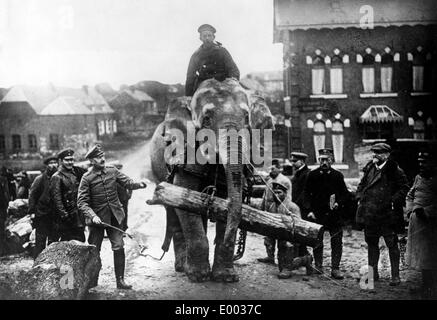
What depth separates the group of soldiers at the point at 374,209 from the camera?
6102mm

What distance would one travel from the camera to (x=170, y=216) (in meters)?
7.77

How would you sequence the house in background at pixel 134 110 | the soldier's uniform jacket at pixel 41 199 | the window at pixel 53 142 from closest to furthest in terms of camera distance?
the soldier's uniform jacket at pixel 41 199, the window at pixel 53 142, the house in background at pixel 134 110

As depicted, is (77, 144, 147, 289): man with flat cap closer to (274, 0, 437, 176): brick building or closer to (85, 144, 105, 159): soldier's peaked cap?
(85, 144, 105, 159): soldier's peaked cap

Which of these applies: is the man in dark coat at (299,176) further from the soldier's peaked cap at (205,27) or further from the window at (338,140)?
the window at (338,140)

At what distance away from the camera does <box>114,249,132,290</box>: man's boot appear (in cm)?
626

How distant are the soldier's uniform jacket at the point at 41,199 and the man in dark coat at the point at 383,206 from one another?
17.1 ft

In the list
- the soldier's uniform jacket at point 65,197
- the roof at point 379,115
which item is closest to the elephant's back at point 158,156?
the soldier's uniform jacket at point 65,197

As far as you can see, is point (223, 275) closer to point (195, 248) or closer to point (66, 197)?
point (195, 248)

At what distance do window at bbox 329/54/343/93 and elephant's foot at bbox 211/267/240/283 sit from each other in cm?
1351

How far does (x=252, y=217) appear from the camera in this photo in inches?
249

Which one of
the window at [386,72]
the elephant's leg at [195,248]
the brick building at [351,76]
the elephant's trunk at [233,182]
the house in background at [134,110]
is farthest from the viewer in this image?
the house in background at [134,110]

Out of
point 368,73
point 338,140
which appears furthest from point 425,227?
point 368,73

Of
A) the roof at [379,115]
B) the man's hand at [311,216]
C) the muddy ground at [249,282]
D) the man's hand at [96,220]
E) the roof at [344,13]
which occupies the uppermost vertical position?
the roof at [344,13]
